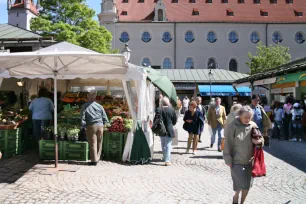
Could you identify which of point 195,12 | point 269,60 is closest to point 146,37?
point 195,12

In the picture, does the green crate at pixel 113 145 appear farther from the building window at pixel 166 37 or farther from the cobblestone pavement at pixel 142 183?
the building window at pixel 166 37

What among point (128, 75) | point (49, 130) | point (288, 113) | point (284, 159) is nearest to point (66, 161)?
point (49, 130)

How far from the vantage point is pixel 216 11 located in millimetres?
53625

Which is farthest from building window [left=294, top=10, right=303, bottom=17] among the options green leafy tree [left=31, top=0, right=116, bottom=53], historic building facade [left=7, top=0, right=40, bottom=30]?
historic building facade [left=7, top=0, right=40, bottom=30]

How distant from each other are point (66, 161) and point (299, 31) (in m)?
51.2

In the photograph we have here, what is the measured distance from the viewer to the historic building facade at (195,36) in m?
51.3

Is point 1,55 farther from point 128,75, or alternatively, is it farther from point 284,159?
point 284,159

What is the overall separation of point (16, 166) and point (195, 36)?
45892 millimetres

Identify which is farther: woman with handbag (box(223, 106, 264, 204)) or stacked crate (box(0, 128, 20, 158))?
stacked crate (box(0, 128, 20, 158))

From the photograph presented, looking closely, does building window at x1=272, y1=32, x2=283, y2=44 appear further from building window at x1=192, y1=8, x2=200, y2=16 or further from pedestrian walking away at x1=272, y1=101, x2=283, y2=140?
pedestrian walking away at x1=272, y1=101, x2=283, y2=140

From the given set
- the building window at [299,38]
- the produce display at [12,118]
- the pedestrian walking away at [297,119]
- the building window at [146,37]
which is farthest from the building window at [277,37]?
the produce display at [12,118]

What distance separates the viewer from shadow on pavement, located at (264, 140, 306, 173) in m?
9.21

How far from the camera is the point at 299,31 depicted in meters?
52.5

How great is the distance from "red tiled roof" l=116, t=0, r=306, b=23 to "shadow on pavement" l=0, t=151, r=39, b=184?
145ft
